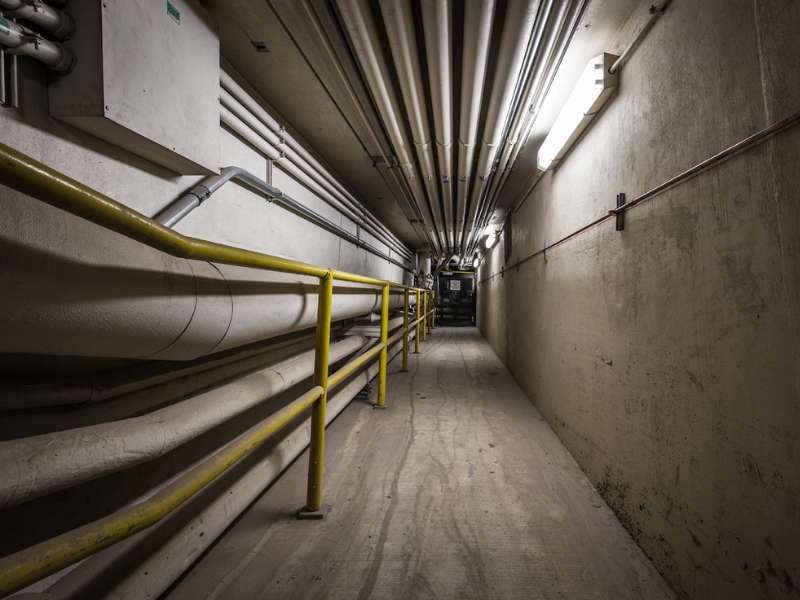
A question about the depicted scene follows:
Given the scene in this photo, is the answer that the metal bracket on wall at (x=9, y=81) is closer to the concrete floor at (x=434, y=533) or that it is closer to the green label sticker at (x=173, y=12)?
the green label sticker at (x=173, y=12)

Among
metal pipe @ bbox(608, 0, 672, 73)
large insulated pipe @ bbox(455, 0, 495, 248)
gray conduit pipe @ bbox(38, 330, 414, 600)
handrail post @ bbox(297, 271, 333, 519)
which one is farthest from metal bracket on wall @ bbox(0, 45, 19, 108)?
metal pipe @ bbox(608, 0, 672, 73)

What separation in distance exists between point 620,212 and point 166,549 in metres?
1.98

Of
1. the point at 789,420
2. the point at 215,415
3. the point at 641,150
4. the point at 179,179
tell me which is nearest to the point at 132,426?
the point at 215,415

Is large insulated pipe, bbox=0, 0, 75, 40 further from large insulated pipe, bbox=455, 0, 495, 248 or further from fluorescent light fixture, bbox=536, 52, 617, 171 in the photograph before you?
fluorescent light fixture, bbox=536, 52, 617, 171

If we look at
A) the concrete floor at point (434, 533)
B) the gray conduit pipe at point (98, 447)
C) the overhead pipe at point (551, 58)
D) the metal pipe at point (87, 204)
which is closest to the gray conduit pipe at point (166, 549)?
the concrete floor at point (434, 533)

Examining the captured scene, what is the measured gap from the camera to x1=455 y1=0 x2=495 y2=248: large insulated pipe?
4.00 feet

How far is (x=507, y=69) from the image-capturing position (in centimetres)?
151

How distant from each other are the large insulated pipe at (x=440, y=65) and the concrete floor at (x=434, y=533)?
6.37 feet

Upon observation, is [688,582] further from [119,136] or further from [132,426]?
[119,136]

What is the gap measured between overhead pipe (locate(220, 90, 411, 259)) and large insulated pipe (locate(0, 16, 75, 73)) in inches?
27.5

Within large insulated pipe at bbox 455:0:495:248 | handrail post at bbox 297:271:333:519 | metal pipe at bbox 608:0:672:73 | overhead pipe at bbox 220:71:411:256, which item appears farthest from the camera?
overhead pipe at bbox 220:71:411:256

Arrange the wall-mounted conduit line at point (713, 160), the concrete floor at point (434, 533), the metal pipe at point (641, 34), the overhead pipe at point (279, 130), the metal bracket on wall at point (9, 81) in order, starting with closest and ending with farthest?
the wall-mounted conduit line at point (713, 160) < the metal bracket on wall at point (9, 81) < the concrete floor at point (434, 533) < the metal pipe at point (641, 34) < the overhead pipe at point (279, 130)

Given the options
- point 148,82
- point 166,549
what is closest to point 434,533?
point 166,549

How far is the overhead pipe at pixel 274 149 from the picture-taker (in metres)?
1.61
